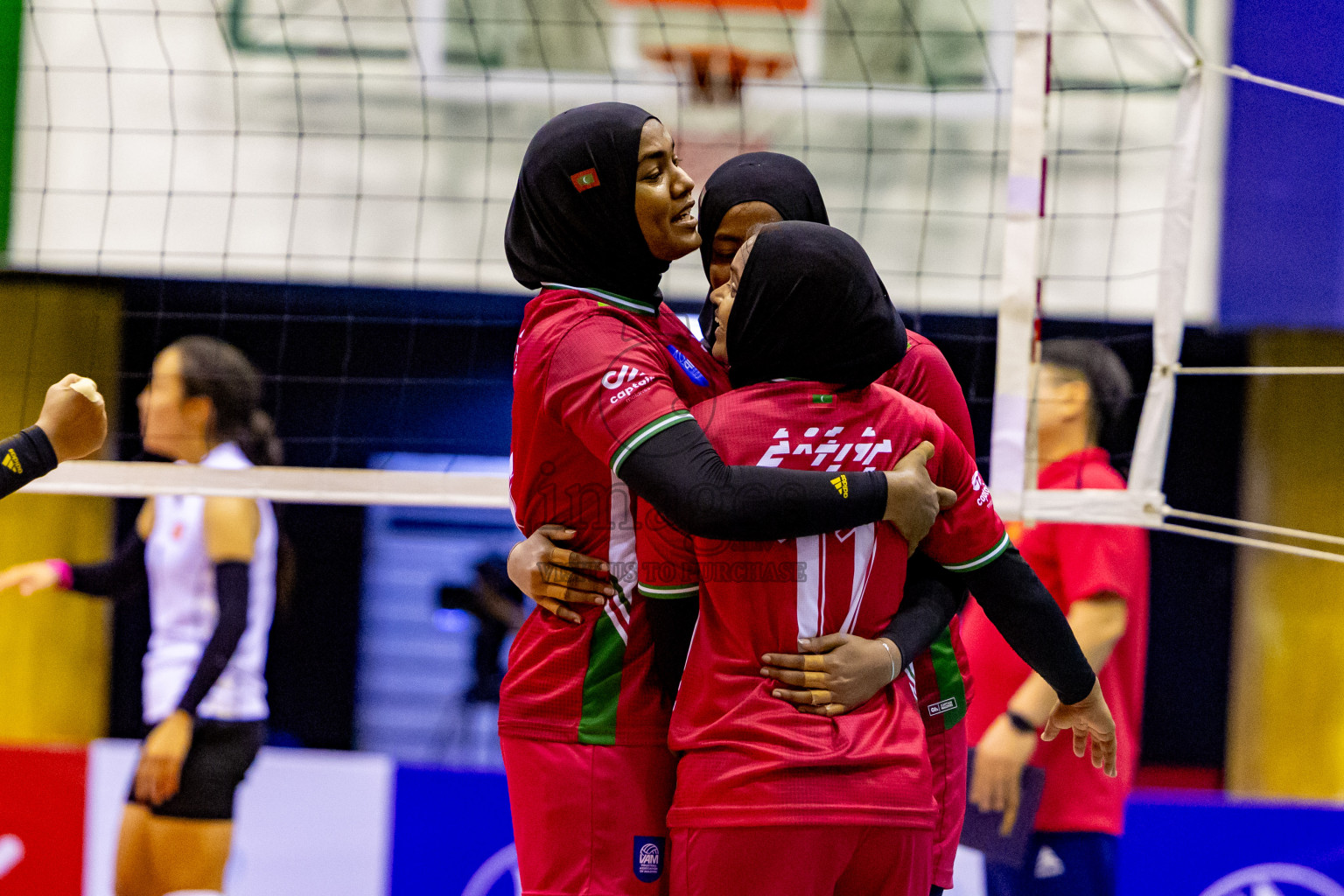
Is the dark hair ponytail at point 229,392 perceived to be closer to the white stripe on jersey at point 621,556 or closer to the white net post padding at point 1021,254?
the white net post padding at point 1021,254

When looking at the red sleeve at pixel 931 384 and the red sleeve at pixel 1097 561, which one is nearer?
the red sleeve at pixel 931 384

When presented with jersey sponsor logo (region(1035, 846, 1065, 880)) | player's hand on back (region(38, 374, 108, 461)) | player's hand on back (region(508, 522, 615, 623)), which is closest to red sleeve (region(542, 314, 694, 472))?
player's hand on back (region(508, 522, 615, 623))

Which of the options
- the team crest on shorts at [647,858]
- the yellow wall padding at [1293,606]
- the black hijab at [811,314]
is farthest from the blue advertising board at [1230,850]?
the black hijab at [811,314]

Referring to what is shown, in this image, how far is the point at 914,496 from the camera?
1.89 meters

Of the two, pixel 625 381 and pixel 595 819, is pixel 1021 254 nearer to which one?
pixel 625 381

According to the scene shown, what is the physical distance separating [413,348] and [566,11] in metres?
1.95

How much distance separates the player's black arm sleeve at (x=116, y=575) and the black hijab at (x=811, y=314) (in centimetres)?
328

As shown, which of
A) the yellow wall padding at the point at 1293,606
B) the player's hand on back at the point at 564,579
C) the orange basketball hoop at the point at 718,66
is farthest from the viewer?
the yellow wall padding at the point at 1293,606

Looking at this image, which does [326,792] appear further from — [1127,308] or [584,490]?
[1127,308]

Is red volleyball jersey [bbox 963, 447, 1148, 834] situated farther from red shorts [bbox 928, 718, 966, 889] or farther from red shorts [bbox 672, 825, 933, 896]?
red shorts [bbox 672, 825, 933, 896]

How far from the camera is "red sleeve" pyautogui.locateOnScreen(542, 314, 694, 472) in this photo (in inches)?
74.2

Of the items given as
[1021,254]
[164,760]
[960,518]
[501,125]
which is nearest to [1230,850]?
[1021,254]

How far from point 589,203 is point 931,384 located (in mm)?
684

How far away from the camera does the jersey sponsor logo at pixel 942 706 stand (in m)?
2.29
